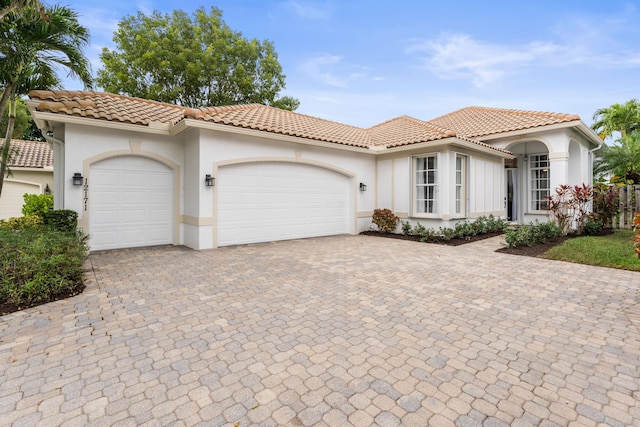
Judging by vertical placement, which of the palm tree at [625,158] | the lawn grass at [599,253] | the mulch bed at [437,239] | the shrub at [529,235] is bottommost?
the lawn grass at [599,253]

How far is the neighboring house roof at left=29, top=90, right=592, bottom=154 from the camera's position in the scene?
316 inches

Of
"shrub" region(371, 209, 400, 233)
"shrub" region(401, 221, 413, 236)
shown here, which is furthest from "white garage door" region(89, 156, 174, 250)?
"shrub" region(401, 221, 413, 236)

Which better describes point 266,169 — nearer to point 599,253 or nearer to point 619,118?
point 599,253

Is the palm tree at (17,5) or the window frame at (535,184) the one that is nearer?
the palm tree at (17,5)

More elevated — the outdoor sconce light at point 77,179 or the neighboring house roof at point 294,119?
the neighboring house roof at point 294,119

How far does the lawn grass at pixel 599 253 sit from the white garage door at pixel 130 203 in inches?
394

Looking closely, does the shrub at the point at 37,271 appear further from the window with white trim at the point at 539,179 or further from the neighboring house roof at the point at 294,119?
the window with white trim at the point at 539,179

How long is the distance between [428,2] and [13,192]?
20.5m

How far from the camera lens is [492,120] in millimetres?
14016

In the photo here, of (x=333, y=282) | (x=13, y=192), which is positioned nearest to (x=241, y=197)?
(x=333, y=282)

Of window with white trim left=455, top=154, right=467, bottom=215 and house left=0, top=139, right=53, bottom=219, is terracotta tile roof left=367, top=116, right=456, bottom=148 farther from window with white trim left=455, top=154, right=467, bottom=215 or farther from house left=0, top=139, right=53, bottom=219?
house left=0, top=139, right=53, bottom=219

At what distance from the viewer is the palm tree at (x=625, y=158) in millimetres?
13266

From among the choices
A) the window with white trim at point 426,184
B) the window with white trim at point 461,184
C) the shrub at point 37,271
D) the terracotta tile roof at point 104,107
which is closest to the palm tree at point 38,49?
the terracotta tile roof at point 104,107

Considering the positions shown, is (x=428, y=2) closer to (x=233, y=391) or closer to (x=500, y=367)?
(x=500, y=367)
